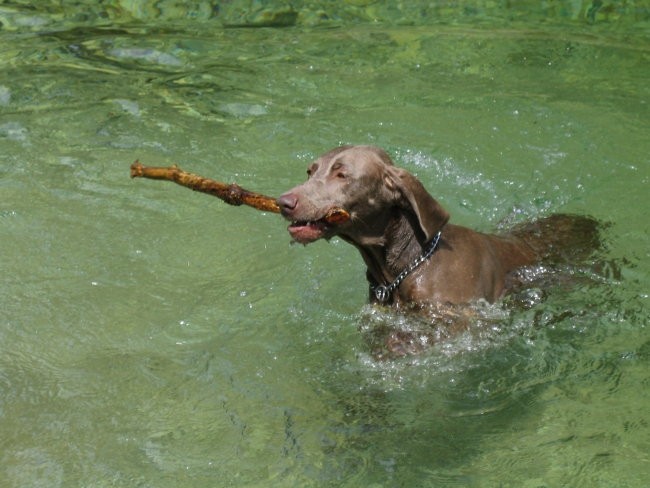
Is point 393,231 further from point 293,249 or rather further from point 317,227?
point 293,249

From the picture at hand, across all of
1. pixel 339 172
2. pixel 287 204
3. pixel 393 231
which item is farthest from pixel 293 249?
pixel 287 204

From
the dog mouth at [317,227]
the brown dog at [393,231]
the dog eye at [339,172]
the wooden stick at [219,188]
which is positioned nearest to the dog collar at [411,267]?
the brown dog at [393,231]

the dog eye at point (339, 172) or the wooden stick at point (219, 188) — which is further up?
the dog eye at point (339, 172)

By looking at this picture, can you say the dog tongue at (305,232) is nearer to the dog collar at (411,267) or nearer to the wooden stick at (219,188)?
the wooden stick at (219,188)

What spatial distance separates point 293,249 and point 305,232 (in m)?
2.06

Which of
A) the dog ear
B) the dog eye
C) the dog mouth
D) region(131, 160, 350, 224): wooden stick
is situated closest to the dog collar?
the dog ear

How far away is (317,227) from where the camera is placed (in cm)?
587

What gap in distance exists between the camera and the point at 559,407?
18.9 feet

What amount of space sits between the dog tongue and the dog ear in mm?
599

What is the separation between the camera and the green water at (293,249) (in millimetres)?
5531

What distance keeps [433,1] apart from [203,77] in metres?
3.37

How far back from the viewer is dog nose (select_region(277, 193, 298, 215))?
575 centimetres

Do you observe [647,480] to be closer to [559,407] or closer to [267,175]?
[559,407]

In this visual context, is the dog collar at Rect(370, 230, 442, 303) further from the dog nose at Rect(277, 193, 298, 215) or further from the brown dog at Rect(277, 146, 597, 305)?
the dog nose at Rect(277, 193, 298, 215)
